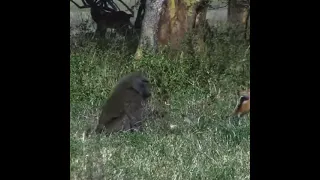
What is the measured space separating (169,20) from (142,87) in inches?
148

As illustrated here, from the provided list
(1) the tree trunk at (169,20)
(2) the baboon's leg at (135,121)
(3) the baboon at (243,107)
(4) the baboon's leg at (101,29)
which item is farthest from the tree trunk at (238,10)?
(2) the baboon's leg at (135,121)

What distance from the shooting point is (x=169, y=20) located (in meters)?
11.3

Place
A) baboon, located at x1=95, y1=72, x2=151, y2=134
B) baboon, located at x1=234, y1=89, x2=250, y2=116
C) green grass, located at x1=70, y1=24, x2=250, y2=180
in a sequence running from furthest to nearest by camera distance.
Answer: baboon, located at x1=234, y1=89, x2=250, y2=116 < baboon, located at x1=95, y1=72, x2=151, y2=134 < green grass, located at x1=70, y1=24, x2=250, y2=180

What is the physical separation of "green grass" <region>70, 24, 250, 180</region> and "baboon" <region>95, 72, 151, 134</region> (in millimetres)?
144

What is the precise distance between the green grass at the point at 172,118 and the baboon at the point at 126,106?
0.14 metres

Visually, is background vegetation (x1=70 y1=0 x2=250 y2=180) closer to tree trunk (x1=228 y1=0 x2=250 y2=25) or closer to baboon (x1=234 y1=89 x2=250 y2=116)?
baboon (x1=234 y1=89 x2=250 y2=116)

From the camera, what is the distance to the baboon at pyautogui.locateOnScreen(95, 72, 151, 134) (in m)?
7.23

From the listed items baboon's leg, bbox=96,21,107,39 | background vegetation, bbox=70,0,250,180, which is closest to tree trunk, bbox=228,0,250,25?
→ background vegetation, bbox=70,0,250,180

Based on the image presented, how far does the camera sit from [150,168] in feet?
18.7

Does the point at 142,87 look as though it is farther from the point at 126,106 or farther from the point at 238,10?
the point at 238,10

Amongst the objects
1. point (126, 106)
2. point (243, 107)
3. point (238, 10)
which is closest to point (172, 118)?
point (126, 106)
